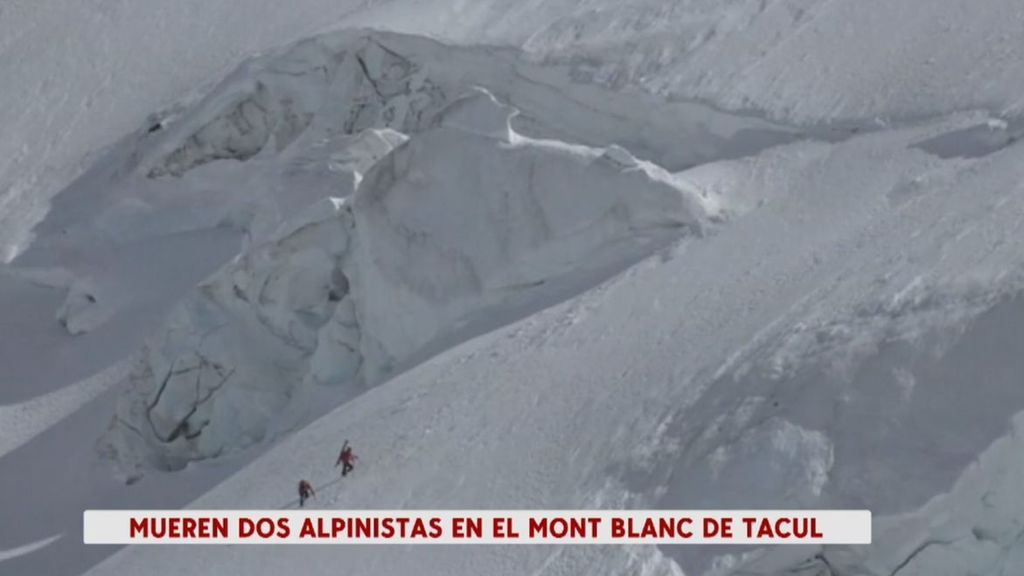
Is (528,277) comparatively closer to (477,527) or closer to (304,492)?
(304,492)

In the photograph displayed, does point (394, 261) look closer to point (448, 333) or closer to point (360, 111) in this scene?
point (448, 333)

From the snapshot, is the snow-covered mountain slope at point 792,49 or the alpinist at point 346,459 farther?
the snow-covered mountain slope at point 792,49

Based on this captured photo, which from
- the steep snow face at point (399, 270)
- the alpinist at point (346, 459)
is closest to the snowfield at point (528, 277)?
the steep snow face at point (399, 270)

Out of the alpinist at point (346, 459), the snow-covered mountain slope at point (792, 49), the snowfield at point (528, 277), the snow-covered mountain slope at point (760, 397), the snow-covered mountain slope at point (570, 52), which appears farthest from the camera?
the snow-covered mountain slope at point (570, 52)

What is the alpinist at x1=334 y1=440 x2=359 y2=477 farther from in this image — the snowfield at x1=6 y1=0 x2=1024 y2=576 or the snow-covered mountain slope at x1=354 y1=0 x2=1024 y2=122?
the snow-covered mountain slope at x1=354 y1=0 x2=1024 y2=122

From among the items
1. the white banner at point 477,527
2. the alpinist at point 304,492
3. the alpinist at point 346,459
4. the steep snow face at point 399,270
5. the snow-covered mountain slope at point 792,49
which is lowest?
the white banner at point 477,527

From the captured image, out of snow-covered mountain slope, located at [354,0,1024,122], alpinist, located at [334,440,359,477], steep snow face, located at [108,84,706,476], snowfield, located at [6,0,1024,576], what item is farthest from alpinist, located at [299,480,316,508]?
snow-covered mountain slope, located at [354,0,1024,122]

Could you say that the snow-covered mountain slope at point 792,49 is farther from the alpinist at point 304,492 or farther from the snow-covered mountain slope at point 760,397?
the alpinist at point 304,492

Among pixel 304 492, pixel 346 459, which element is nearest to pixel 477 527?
pixel 346 459

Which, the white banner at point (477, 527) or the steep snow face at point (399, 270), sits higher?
the steep snow face at point (399, 270)
